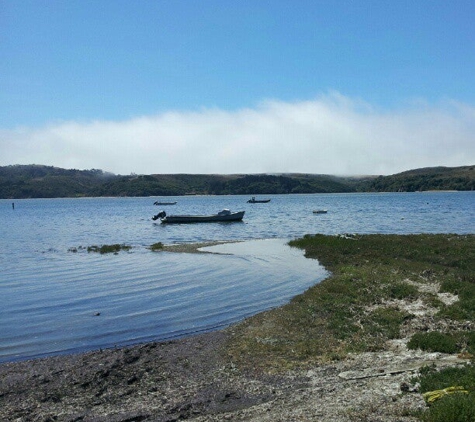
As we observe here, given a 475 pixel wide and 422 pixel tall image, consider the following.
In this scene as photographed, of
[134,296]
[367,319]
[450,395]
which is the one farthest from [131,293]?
[450,395]

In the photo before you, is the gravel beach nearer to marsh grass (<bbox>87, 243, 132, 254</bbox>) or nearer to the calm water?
the calm water

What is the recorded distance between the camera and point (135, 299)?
24484mm

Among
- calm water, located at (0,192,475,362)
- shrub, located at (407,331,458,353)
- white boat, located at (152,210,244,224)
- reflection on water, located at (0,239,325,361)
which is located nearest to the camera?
shrub, located at (407,331,458,353)

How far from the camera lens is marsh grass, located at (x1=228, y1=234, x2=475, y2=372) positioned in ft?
50.1

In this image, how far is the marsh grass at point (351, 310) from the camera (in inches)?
601

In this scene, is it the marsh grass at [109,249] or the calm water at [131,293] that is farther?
the marsh grass at [109,249]

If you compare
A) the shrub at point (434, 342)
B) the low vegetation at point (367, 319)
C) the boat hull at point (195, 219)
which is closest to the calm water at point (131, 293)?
the low vegetation at point (367, 319)

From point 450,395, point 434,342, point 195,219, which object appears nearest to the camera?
point 450,395

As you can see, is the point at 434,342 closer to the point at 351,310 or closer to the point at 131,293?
the point at 351,310

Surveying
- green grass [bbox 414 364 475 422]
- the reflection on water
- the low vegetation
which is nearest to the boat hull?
the reflection on water

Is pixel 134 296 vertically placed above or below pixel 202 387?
below

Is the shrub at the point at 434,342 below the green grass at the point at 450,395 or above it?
below

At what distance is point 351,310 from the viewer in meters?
19.8

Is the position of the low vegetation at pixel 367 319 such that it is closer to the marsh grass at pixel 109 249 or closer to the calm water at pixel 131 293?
the calm water at pixel 131 293
